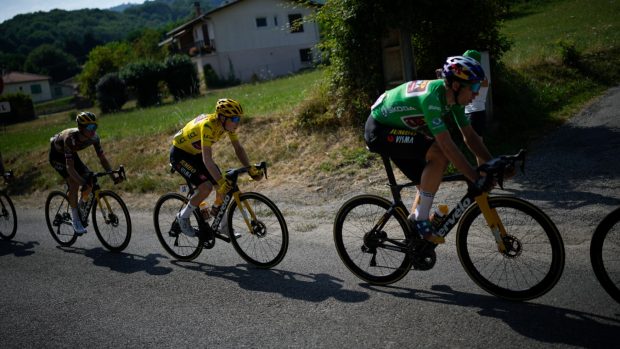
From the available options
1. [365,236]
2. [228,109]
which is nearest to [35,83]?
[228,109]

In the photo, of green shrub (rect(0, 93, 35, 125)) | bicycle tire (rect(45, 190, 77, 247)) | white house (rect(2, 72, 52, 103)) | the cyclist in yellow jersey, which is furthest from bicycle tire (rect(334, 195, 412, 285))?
white house (rect(2, 72, 52, 103))

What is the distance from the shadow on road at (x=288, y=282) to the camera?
490 centimetres

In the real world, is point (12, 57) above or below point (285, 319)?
above

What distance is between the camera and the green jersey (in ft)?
13.5

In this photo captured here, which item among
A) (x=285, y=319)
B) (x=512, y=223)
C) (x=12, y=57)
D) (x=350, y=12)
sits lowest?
(x=285, y=319)

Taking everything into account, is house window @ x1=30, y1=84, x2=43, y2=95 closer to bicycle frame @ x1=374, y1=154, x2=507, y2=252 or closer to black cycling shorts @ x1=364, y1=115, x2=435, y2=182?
black cycling shorts @ x1=364, y1=115, x2=435, y2=182

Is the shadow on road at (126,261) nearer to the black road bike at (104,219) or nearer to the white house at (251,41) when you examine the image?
the black road bike at (104,219)

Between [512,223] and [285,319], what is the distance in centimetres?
222

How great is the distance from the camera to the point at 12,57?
11969 cm

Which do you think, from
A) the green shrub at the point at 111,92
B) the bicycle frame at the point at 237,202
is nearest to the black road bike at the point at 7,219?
the bicycle frame at the point at 237,202

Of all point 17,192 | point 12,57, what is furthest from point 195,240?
point 12,57

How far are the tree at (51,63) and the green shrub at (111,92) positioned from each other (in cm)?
9565

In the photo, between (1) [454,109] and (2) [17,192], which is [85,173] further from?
(2) [17,192]

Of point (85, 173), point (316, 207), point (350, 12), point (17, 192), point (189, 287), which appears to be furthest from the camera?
point (17, 192)
